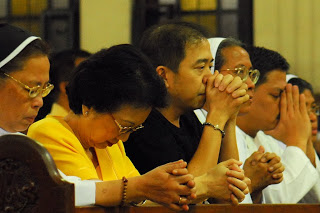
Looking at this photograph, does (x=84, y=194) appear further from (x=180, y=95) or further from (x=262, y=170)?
(x=262, y=170)

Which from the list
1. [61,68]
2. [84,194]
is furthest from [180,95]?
[61,68]

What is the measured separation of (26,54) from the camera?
271cm

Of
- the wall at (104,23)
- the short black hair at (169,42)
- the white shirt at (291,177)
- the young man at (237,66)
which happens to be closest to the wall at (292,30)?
the wall at (104,23)

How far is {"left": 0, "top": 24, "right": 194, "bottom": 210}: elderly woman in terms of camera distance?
2.49 metres

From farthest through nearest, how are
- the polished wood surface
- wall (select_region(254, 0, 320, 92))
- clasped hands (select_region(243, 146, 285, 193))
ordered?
wall (select_region(254, 0, 320, 92)) < clasped hands (select_region(243, 146, 285, 193)) < the polished wood surface

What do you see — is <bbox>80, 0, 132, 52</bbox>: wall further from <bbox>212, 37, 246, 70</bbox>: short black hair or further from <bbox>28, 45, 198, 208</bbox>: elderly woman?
<bbox>28, 45, 198, 208</bbox>: elderly woman

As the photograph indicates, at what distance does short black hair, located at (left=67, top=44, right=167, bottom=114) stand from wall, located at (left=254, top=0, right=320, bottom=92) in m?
4.80

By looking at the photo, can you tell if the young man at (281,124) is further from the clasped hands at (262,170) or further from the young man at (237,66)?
the clasped hands at (262,170)

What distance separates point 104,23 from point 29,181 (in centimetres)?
619

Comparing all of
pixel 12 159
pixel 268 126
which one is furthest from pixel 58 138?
pixel 268 126

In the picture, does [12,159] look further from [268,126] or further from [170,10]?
[170,10]

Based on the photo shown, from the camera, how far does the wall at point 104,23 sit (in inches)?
312

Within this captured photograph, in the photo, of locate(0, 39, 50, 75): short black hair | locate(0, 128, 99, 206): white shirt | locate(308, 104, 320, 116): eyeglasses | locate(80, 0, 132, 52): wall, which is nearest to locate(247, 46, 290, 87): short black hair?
locate(308, 104, 320, 116): eyeglasses

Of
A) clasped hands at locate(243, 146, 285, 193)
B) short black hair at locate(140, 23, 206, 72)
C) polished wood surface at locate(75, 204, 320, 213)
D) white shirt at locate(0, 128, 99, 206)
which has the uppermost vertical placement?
short black hair at locate(140, 23, 206, 72)
